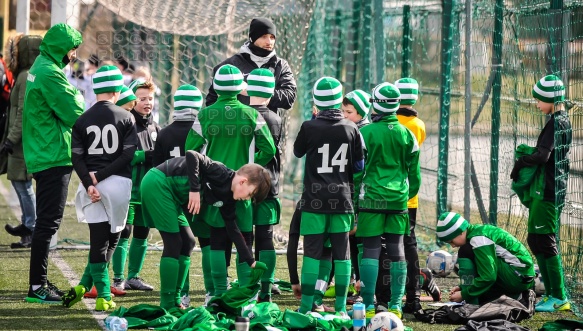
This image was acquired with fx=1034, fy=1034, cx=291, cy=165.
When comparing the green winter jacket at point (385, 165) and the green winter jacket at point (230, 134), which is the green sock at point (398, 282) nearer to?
the green winter jacket at point (385, 165)

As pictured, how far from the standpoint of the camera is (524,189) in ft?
26.9

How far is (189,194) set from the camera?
6855 millimetres

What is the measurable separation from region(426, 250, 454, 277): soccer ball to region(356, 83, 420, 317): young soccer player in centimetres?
170

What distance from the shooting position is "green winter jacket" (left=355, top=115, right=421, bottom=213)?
7426 millimetres

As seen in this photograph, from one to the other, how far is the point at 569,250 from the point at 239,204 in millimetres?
2816

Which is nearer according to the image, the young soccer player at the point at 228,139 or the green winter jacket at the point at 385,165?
the young soccer player at the point at 228,139

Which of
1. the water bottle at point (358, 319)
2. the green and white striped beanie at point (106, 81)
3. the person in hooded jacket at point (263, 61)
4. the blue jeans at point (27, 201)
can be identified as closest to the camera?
the water bottle at point (358, 319)

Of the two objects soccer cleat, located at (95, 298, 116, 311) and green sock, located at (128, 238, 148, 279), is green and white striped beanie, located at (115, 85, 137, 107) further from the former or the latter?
soccer cleat, located at (95, 298, 116, 311)

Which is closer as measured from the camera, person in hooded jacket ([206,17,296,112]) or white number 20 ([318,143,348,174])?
white number 20 ([318,143,348,174])

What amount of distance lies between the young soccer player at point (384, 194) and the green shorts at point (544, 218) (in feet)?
3.94

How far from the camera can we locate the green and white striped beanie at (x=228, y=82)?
733 centimetres

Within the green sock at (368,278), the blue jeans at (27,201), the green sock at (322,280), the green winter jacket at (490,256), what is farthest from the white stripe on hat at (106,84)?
the blue jeans at (27,201)

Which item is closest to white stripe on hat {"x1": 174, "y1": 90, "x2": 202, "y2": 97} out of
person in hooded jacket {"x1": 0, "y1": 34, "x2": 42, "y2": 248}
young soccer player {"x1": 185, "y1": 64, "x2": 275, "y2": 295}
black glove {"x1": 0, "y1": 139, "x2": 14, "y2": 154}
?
young soccer player {"x1": 185, "y1": 64, "x2": 275, "y2": 295}

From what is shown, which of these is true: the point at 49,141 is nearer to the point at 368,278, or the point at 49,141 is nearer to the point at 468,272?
the point at 368,278
